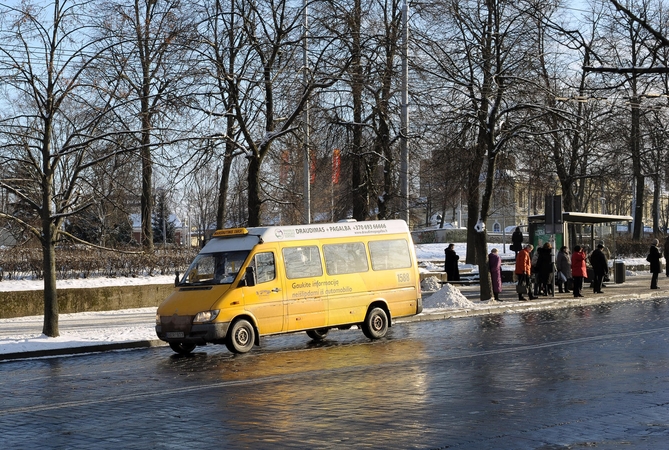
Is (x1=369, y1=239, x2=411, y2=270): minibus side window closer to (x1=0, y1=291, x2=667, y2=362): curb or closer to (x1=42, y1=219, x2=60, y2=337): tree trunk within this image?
(x1=0, y1=291, x2=667, y2=362): curb

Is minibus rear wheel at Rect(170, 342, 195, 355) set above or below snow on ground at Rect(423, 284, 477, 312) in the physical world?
below

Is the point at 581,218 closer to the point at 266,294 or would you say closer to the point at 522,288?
the point at 522,288

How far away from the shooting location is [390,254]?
20359 mm

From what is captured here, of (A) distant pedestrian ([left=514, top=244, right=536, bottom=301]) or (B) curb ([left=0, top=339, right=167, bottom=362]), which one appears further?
(A) distant pedestrian ([left=514, top=244, right=536, bottom=301])

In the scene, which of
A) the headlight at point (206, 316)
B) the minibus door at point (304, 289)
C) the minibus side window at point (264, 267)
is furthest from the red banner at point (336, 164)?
the headlight at point (206, 316)

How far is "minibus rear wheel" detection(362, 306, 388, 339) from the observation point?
63.9 feet

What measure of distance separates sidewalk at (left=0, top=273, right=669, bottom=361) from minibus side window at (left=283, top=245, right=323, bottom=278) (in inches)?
132

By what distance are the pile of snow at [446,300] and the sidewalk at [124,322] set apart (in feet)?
1.29

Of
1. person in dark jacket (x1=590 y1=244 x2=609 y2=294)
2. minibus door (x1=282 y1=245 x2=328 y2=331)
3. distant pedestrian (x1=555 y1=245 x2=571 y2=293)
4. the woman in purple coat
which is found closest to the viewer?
minibus door (x1=282 y1=245 x2=328 y2=331)

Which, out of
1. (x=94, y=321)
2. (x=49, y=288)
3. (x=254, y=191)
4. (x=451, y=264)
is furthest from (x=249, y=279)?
(x=451, y=264)

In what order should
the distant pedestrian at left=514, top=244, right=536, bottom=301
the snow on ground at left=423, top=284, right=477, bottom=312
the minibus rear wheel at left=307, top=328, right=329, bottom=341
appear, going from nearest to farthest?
the minibus rear wheel at left=307, top=328, right=329, bottom=341, the snow on ground at left=423, top=284, right=477, bottom=312, the distant pedestrian at left=514, top=244, right=536, bottom=301

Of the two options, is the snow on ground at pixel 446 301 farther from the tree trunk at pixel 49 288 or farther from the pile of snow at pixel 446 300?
the tree trunk at pixel 49 288

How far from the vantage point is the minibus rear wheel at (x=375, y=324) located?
19469 millimetres

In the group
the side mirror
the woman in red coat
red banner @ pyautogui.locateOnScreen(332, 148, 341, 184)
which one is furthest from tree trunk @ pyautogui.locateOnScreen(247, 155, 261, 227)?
the woman in red coat
